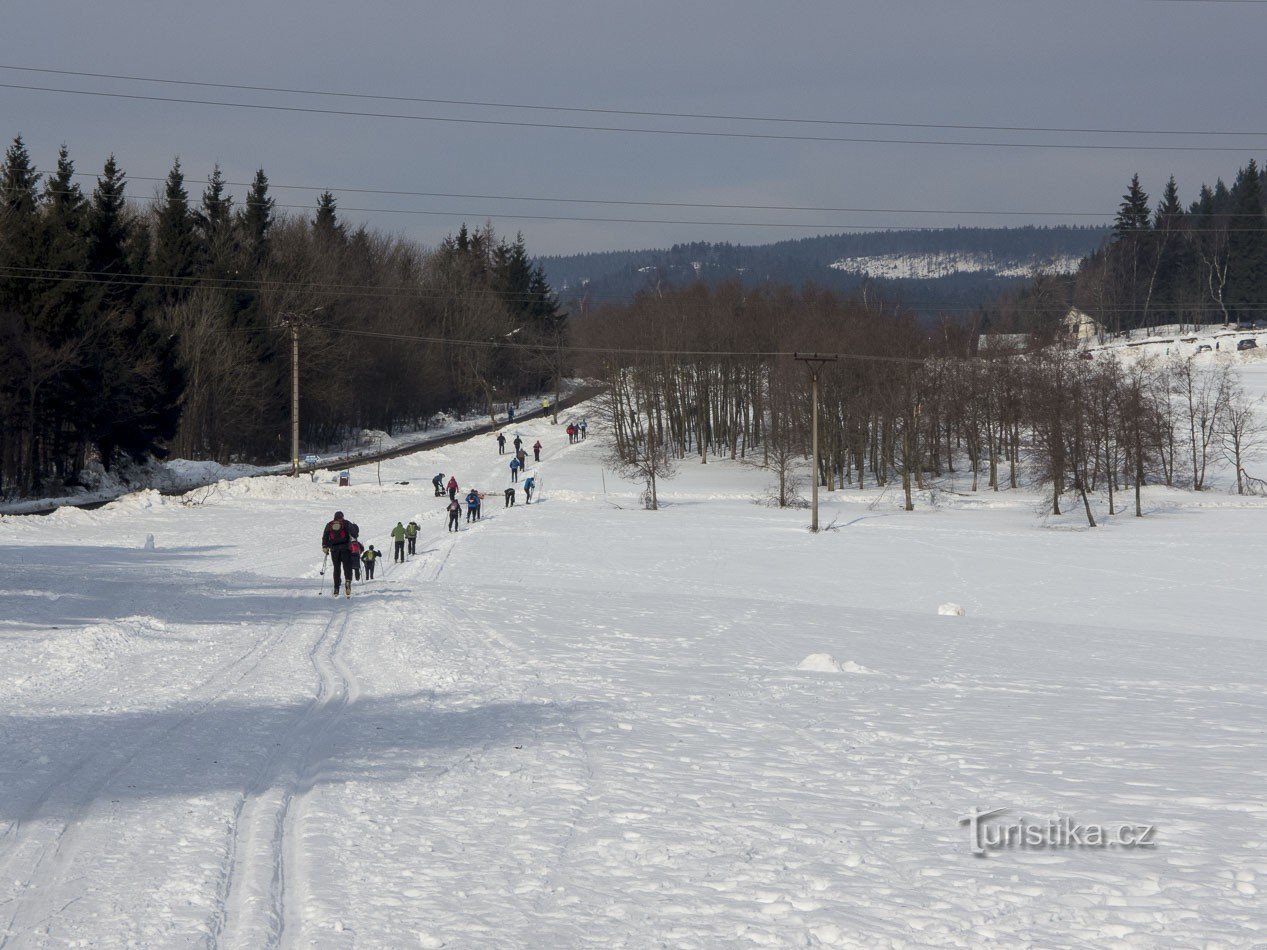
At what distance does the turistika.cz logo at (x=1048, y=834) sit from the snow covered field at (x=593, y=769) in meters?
0.14

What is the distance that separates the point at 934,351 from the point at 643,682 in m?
62.5

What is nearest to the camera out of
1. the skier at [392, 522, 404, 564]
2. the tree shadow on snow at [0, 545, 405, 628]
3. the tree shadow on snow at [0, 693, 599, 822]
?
the tree shadow on snow at [0, 693, 599, 822]

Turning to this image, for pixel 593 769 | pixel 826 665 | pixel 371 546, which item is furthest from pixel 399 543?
pixel 593 769

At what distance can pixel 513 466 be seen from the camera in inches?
2352

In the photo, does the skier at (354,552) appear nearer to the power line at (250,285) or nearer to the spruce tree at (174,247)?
the power line at (250,285)

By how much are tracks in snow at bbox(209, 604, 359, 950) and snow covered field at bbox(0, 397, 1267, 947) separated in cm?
3

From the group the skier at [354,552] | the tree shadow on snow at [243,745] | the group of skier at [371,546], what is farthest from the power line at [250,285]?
the tree shadow on snow at [243,745]

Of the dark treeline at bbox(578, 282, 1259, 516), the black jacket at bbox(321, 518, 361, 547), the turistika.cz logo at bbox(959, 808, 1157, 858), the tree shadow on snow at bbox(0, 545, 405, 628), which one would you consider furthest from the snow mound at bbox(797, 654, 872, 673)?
the dark treeline at bbox(578, 282, 1259, 516)

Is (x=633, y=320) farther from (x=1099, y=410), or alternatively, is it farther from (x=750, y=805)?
(x=750, y=805)

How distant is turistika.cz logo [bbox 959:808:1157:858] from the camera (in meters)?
7.47

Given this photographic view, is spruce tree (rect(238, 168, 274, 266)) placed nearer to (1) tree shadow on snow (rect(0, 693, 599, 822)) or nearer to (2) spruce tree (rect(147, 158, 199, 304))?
(2) spruce tree (rect(147, 158, 199, 304))

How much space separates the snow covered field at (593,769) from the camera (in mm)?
6227

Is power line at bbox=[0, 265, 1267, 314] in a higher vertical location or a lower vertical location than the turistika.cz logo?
higher

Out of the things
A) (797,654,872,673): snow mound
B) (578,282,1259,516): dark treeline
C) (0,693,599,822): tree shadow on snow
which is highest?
(578,282,1259,516): dark treeline
